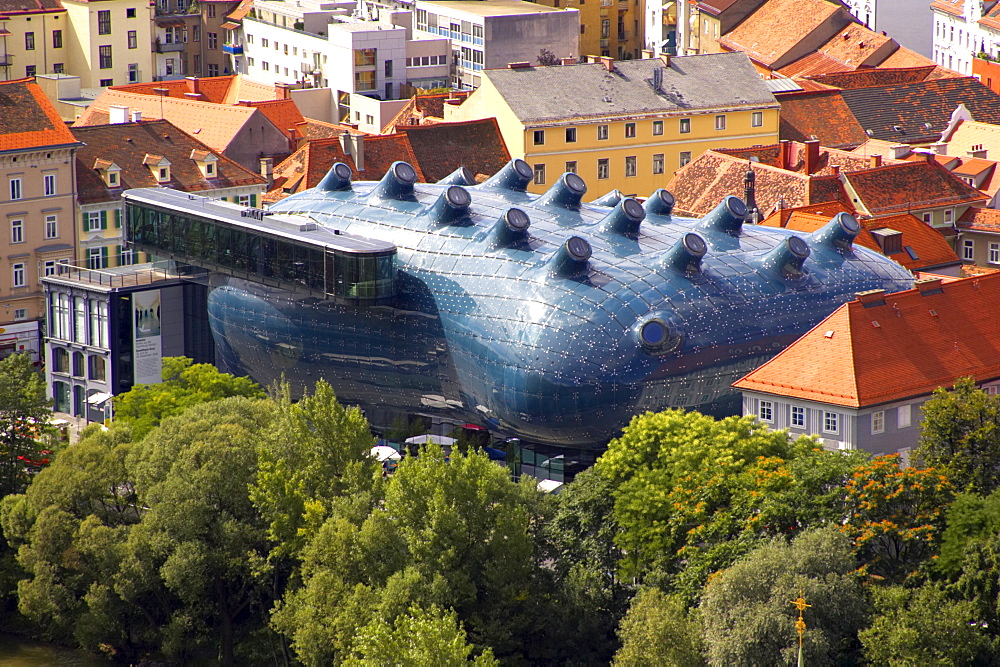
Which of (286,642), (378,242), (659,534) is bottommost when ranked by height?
(286,642)

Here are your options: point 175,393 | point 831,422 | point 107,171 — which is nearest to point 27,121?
point 107,171

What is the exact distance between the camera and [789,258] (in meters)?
143

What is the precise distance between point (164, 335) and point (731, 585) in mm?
60552

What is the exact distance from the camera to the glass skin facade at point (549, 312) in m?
137

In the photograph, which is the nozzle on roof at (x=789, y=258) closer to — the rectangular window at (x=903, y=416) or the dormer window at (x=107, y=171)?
the rectangular window at (x=903, y=416)

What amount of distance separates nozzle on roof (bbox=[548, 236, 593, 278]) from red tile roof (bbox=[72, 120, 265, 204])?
51.2m

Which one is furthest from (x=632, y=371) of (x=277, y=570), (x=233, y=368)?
(x=233, y=368)

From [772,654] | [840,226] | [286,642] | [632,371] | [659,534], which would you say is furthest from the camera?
[840,226]

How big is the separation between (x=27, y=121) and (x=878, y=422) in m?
75.1

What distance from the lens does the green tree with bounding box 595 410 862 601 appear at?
115 metres

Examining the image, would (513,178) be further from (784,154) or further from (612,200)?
(784,154)

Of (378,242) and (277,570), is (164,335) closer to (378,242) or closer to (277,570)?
(378,242)

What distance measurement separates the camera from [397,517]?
120 m

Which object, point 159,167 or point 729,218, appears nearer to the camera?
point 729,218
